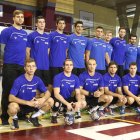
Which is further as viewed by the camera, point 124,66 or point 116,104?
point 124,66

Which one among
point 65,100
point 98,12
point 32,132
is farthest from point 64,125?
point 98,12

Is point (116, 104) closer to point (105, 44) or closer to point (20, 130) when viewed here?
point (105, 44)

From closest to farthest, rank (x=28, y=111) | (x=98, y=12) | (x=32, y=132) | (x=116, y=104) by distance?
(x=32, y=132) < (x=28, y=111) < (x=116, y=104) < (x=98, y=12)

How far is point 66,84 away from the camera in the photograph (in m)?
5.21

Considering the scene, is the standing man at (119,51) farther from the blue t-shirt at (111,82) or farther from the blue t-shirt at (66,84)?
the blue t-shirt at (66,84)

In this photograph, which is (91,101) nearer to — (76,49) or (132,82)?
(76,49)

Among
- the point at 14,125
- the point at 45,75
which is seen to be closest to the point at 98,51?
the point at 45,75

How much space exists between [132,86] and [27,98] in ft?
8.51

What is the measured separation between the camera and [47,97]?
478cm

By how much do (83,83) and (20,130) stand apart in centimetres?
169

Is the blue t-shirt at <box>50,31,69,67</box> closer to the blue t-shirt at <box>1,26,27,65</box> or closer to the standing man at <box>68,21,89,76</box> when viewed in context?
the standing man at <box>68,21,89,76</box>

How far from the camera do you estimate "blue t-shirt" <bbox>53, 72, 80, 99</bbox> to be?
5.15m

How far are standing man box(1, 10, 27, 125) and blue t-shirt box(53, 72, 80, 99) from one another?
26.8 inches

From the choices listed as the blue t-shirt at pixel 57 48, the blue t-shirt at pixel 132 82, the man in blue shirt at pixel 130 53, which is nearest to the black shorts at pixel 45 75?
the blue t-shirt at pixel 57 48
